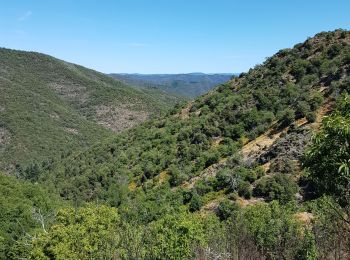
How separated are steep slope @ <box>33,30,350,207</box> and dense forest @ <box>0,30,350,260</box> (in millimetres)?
236

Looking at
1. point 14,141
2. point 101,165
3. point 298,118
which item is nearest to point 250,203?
point 298,118

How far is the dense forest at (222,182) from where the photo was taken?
2242 cm

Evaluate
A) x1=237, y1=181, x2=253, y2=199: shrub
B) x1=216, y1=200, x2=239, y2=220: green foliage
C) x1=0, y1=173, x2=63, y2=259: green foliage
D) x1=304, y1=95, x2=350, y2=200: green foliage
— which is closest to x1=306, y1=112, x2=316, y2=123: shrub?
x1=237, y1=181, x2=253, y2=199: shrub

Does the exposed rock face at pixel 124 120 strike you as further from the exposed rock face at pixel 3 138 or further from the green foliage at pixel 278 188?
the green foliage at pixel 278 188

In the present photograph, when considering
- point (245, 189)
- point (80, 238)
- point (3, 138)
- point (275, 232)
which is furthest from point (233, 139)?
point (3, 138)

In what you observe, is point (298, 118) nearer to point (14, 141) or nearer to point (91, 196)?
point (91, 196)

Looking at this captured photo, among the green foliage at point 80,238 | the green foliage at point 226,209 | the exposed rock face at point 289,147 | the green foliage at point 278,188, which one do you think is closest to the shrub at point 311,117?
the exposed rock face at point 289,147

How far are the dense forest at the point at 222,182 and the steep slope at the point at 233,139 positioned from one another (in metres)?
0.24

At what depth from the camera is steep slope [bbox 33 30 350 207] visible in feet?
181

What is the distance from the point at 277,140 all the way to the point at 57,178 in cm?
5562

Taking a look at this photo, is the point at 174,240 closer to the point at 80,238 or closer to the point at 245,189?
the point at 80,238

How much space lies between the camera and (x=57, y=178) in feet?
310

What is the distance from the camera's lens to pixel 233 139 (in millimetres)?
70000

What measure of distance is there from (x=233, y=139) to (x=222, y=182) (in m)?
14.7
